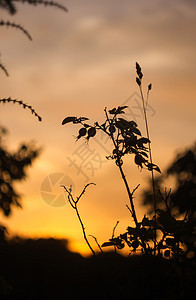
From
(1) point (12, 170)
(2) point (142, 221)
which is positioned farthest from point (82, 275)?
(1) point (12, 170)

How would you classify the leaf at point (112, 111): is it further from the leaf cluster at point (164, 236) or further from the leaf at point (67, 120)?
the leaf cluster at point (164, 236)

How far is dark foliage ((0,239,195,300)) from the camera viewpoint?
2847mm

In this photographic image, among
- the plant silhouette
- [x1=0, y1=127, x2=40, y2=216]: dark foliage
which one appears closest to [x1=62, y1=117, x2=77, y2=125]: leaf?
the plant silhouette

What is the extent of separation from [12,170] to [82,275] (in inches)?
280

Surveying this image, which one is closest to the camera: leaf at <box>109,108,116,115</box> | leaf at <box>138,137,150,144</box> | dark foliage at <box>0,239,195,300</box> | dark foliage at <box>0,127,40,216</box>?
dark foliage at <box>0,239,195,300</box>

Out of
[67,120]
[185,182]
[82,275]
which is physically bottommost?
[82,275]

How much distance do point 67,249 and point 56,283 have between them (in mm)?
1111

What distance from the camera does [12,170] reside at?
1100 cm

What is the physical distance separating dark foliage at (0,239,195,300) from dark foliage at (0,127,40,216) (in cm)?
467

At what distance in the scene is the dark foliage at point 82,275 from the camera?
2.85 m

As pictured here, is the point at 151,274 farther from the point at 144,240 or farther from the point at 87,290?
the point at 87,290

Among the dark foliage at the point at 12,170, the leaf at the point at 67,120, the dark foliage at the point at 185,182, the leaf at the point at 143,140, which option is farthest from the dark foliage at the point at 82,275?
the dark foliage at the point at 12,170

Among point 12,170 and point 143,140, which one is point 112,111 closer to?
point 143,140

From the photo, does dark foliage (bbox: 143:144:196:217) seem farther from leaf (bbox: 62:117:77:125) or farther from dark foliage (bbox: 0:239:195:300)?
leaf (bbox: 62:117:77:125)
